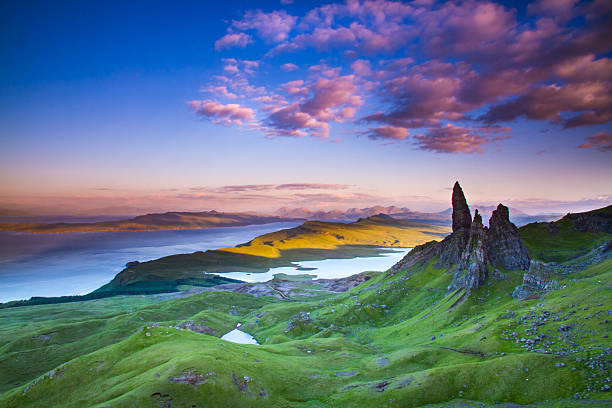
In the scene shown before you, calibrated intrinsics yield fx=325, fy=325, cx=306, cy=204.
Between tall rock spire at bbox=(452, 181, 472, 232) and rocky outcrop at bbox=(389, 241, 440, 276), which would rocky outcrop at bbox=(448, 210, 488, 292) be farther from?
rocky outcrop at bbox=(389, 241, 440, 276)

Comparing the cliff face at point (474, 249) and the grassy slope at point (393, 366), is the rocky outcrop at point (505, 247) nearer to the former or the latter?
the cliff face at point (474, 249)

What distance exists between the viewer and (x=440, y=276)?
161 meters

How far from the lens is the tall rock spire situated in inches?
7128

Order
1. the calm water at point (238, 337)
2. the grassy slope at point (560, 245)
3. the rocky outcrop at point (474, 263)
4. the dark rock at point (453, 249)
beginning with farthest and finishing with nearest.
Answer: the dark rock at point (453, 249) → the grassy slope at point (560, 245) → the calm water at point (238, 337) → the rocky outcrop at point (474, 263)

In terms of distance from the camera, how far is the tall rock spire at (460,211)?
181050 millimetres

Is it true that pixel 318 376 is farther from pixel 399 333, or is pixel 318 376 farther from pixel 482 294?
pixel 482 294

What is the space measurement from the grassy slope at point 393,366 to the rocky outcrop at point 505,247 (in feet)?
38.8

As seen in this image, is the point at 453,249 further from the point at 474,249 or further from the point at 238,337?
the point at 238,337

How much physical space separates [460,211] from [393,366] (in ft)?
416

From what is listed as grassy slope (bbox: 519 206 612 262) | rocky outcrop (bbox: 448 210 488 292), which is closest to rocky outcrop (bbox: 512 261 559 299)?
rocky outcrop (bbox: 448 210 488 292)

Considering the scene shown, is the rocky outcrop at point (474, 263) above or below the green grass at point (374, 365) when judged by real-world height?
above

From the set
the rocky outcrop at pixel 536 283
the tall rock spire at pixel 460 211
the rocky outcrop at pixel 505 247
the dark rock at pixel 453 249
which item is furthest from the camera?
the tall rock spire at pixel 460 211

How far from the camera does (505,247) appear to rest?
143 m

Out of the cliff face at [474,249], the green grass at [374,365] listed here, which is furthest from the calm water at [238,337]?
the cliff face at [474,249]
